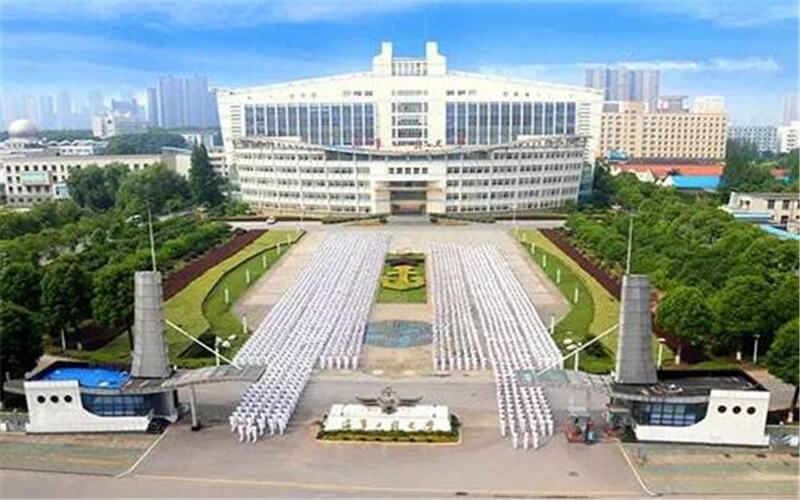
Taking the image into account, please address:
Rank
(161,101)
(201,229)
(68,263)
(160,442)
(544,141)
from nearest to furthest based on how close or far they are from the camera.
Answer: (160,442) → (68,263) → (201,229) → (544,141) → (161,101)

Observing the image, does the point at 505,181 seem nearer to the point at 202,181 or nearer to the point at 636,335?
the point at 202,181

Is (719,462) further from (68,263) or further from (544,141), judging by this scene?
(544,141)

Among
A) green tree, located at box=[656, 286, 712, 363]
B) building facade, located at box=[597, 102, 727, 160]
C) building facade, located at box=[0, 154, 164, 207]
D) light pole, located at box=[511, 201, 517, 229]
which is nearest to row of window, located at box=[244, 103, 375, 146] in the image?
light pole, located at box=[511, 201, 517, 229]

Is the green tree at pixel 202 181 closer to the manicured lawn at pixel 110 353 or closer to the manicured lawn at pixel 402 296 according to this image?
→ the manicured lawn at pixel 402 296

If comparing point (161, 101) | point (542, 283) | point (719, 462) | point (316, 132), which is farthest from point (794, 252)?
point (161, 101)

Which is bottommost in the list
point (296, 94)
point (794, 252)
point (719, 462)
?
point (719, 462)

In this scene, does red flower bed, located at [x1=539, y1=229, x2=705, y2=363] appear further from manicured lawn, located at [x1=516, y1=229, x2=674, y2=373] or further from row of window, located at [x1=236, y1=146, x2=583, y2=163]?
row of window, located at [x1=236, y1=146, x2=583, y2=163]
